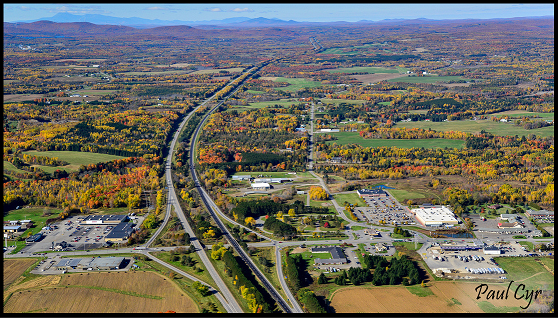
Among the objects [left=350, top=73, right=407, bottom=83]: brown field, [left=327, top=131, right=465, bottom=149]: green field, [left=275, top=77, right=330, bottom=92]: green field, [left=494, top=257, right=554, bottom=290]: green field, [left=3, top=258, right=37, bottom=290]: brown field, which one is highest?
[left=350, top=73, right=407, bottom=83]: brown field

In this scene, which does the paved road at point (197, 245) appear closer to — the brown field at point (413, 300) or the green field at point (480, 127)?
the brown field at point (413, 300)

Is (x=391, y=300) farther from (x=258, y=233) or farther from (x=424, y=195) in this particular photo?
(x=424, y=195)

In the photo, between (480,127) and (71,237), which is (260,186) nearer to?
(71,237)

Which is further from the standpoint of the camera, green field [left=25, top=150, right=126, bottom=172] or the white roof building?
green field [left=25, top=150, right=126, bottom=172]

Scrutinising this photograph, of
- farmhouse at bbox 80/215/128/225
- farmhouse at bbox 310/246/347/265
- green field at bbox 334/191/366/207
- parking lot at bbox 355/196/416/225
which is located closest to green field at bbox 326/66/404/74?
green field at bbox 334/191/366/207

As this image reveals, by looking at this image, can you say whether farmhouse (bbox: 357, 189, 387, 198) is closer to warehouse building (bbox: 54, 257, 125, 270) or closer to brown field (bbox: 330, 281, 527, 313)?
brown field (bbox: 330, 281, 527, 313)

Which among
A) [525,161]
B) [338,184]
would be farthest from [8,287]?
[525,161]

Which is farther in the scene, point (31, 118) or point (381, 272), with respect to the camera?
point (31, 118)
